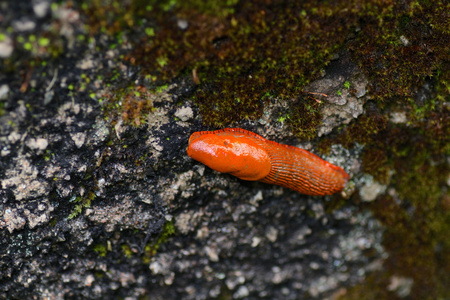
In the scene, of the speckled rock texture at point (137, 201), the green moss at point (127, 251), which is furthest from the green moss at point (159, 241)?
the green moss at point (127, 251)

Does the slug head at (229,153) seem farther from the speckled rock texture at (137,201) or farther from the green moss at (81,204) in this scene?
the green moss at (81,204)

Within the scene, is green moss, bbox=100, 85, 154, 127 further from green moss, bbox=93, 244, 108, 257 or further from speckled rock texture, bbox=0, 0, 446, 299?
green moss, bbox=93, 244, 108, 257

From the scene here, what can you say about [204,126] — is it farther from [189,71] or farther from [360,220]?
[360,220]

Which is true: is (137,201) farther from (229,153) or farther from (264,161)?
(264,161)

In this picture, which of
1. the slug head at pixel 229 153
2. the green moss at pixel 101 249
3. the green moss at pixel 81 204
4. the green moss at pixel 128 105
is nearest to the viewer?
the green moss at pixel 128 105

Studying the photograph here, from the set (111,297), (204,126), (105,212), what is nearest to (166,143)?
(204,126)

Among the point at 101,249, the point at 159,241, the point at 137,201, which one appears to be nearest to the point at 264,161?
the point at 137,201
